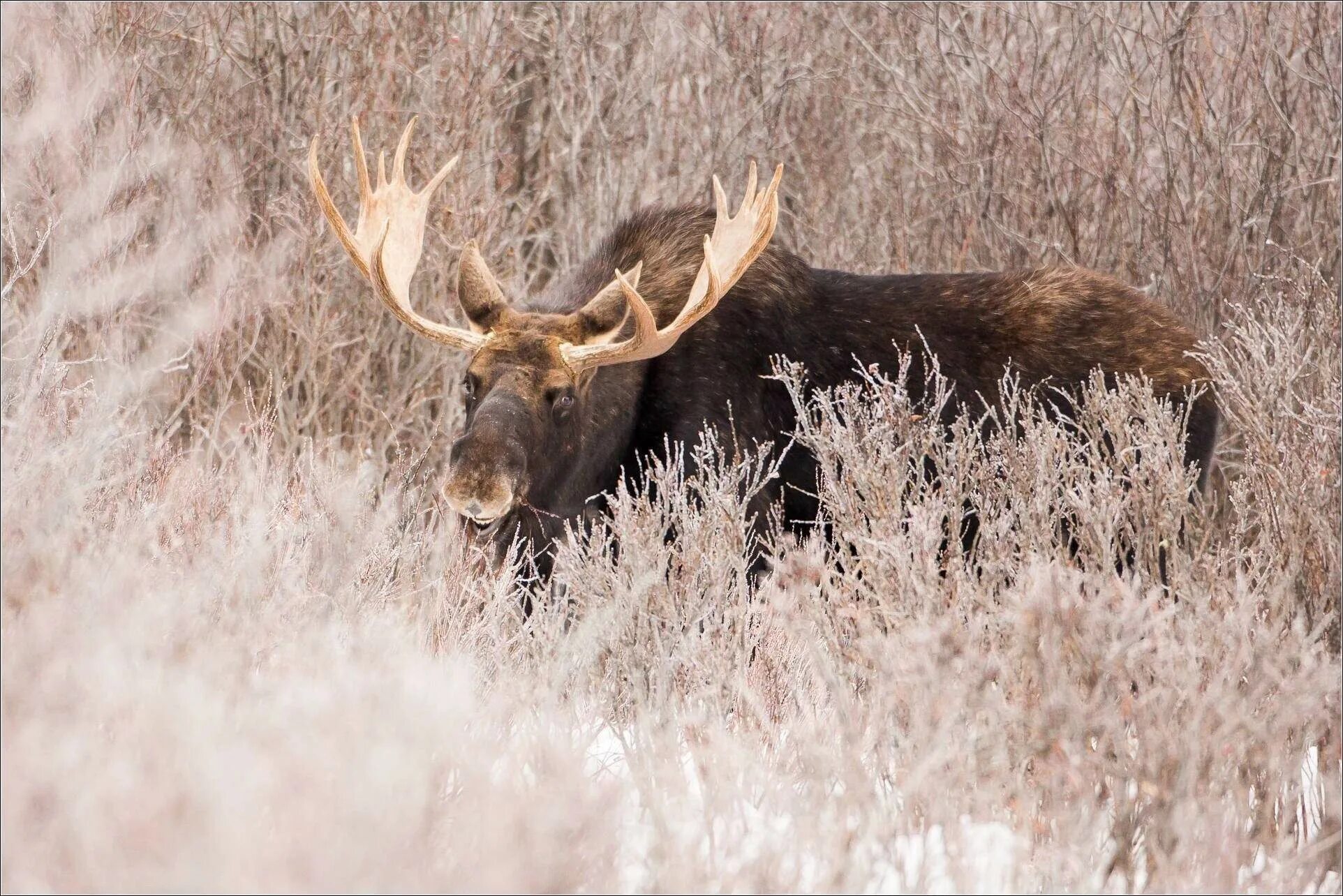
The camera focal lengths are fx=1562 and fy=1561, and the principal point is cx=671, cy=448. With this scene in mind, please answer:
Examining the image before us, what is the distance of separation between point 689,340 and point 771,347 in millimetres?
331

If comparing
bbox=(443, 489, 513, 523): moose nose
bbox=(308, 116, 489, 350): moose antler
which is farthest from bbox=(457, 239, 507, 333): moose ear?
bbox=(443, 489, 513, 523): moose nose

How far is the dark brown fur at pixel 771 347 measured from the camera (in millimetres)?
5770

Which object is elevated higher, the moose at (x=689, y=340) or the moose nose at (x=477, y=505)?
the moose at (x=689, y=340)

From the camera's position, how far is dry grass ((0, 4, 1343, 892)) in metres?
3.12

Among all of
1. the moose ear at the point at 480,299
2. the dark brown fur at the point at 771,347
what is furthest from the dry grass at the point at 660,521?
the moose ear at the point at 480,299

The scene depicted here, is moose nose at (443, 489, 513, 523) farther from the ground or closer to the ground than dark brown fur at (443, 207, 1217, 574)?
closer to the ground

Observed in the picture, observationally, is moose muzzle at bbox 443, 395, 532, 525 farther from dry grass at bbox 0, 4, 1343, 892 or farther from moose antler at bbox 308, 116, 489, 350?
moose antler at bbox 308, 116, 489, 350

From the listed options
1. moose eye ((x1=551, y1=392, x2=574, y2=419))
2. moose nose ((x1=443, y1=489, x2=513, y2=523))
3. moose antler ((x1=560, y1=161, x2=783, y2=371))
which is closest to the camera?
moose nose ((x1=443, y1=489, x2=513, y2=523))

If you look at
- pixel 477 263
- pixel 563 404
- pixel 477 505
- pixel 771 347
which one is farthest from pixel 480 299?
pixel 771 347

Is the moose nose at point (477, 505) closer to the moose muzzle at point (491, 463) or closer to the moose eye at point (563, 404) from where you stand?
the moose muzzle at point (491, 463)

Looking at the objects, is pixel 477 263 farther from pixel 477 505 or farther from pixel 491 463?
pixel 477 505

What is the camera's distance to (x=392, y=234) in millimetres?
6043

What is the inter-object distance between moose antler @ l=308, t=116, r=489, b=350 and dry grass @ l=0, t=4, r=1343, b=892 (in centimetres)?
62

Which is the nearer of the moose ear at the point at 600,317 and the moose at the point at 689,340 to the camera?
the moose at the point at 689,340
